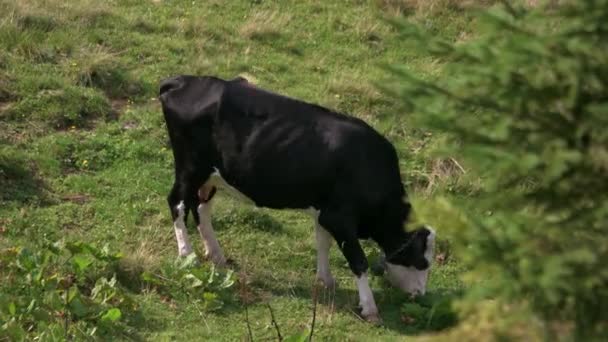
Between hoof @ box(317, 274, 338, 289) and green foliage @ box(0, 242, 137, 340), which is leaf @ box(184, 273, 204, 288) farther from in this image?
hoof @ box(317, 274, 338, 289)

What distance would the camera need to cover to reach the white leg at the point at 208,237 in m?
9.00

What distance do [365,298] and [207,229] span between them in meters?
1.51

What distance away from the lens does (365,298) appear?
8.31m

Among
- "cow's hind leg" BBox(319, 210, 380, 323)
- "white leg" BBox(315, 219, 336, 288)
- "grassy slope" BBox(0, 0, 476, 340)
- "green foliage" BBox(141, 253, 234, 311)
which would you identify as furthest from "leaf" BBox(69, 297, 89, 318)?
"white leg" BBox(315, 219, 336, 288)

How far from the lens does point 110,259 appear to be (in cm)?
785

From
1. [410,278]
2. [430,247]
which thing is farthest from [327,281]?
[430,247]

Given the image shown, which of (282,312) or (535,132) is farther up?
(535,132)

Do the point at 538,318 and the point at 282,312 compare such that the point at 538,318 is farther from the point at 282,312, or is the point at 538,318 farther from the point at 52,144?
the point at 52,144

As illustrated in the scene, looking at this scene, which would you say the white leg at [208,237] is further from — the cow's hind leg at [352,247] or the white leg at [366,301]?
the white leg at [366,301]

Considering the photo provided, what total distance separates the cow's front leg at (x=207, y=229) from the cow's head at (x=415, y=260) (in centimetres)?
142

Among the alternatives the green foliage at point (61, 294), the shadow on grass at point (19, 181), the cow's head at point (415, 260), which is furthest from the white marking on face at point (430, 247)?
the shadow on grass at point (19, 181)

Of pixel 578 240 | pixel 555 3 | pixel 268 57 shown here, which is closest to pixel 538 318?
pixel 578 240

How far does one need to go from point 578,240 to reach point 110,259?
4.76 m

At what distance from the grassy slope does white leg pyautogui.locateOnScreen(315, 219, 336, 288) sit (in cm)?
14
